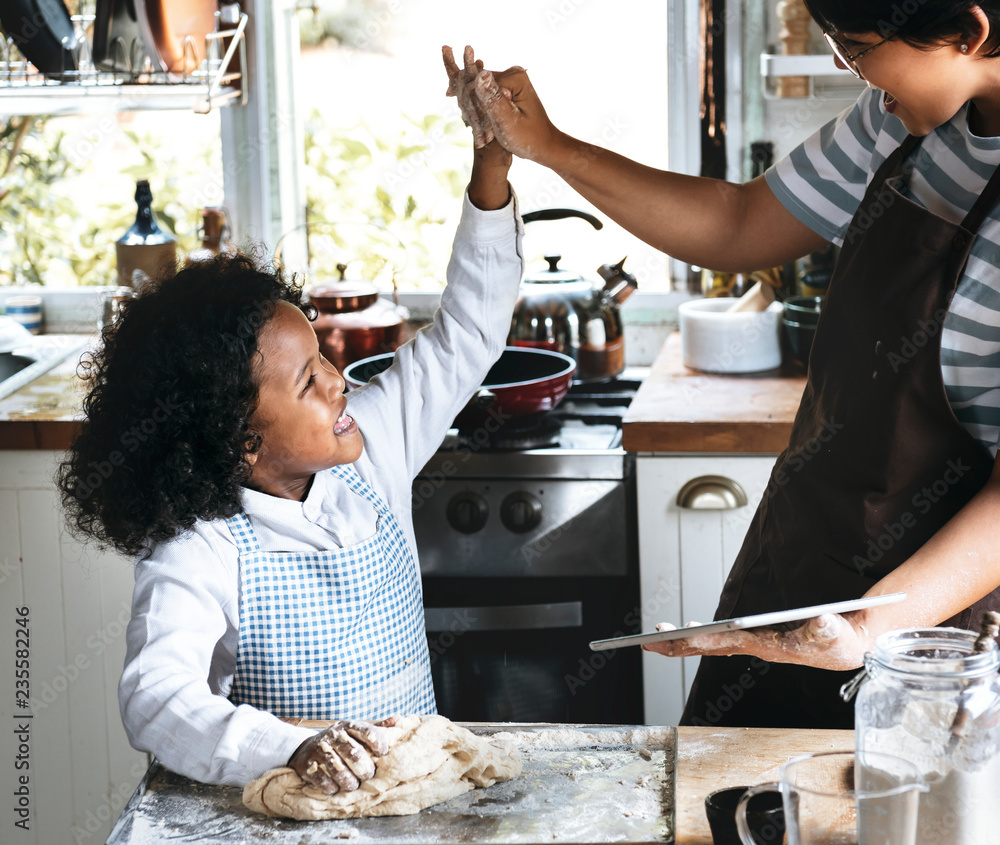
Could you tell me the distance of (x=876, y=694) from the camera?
29.9 inches

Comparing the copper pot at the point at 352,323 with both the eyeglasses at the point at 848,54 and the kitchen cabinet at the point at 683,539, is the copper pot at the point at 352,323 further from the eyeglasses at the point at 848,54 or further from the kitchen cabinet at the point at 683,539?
the eyeglasses at the point at 848,54

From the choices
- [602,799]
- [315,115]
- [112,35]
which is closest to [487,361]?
[602,799]

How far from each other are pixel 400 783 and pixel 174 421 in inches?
18.5

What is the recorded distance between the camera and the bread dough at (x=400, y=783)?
89 cm

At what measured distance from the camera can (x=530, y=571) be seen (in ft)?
6.13

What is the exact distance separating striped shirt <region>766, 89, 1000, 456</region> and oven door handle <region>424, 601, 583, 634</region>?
78cm

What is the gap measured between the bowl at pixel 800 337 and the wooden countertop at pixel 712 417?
0.18 ft

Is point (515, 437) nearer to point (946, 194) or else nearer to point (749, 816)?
point (946, 194)

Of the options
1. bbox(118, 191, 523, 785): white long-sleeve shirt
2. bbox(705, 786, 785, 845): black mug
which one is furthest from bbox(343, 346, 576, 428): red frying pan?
bbox(705, 786, 785, 845): black mug

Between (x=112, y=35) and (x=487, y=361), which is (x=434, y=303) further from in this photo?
(x=487, y=361)

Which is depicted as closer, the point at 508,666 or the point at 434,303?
the point at 508,666

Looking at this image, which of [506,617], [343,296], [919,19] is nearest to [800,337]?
[506,617]

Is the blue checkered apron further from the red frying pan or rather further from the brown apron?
the red frying pan

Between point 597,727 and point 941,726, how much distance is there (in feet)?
1.17
